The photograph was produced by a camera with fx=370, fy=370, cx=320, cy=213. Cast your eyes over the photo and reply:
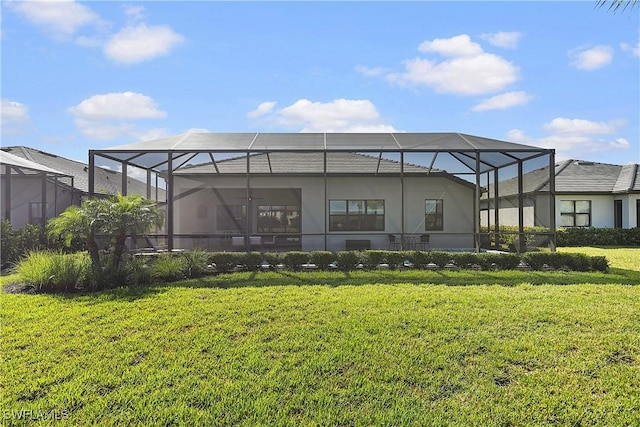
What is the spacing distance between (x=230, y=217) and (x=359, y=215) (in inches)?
234

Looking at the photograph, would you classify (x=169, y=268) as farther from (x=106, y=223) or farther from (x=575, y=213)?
(x=575, y=213)

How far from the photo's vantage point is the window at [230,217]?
54.4 ft

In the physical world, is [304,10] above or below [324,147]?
above

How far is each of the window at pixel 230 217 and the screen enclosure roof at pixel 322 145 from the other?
199 inches

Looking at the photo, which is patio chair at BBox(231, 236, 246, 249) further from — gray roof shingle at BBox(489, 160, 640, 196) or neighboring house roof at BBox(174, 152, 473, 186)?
gray roof shingle at BBox(489, 160, 640, 196)

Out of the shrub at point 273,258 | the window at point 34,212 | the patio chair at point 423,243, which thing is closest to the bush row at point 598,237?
the patio chair at point 423,243

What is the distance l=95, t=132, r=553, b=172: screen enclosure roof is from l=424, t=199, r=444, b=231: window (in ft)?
10.6

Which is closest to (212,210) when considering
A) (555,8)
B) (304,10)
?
(304,10)

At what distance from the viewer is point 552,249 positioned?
9.82m

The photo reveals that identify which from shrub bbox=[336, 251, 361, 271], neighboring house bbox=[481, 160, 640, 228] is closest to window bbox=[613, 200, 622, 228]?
neighboring house bbox=[481, 160, 640, 228]

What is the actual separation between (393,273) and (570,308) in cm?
360

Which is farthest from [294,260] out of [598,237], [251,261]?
[598,237]

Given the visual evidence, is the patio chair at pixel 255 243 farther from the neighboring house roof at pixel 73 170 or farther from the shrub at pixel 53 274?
the neighboring house roof at pixel 73 170

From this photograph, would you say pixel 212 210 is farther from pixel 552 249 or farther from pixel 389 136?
pixel 552 249
